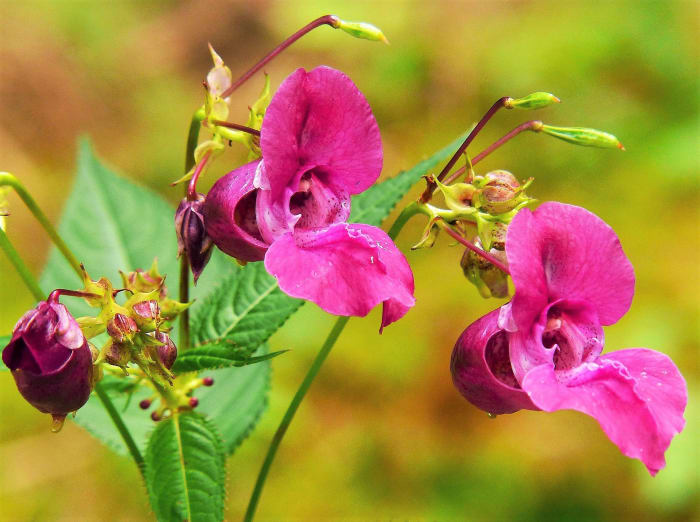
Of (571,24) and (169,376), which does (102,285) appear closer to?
(169,376)

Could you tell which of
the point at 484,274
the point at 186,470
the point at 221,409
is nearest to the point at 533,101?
the point at 484,274

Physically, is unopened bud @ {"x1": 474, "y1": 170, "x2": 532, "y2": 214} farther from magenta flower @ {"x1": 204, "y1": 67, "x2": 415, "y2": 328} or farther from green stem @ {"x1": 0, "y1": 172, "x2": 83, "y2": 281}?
green stem @ {"x1": 0, "y1": 172, "x2": 83, "y2": 281}

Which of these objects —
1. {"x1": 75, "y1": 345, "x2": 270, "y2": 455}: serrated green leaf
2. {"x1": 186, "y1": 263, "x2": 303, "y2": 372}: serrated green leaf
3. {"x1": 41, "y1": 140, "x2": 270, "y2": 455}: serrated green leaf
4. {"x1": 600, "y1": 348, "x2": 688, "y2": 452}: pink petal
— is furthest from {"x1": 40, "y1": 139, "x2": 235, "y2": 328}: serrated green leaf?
{"x1": 600, "y1": 348, "x2": 688, "y2": 452}: pink petal

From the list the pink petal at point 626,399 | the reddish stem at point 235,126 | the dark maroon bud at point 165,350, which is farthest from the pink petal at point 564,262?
the dark maroon bud at point 165,350

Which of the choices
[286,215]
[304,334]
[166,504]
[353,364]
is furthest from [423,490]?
[286,215]

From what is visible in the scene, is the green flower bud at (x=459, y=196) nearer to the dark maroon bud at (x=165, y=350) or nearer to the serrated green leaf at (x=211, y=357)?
the serrated green leaf at (x=211, y=357)
